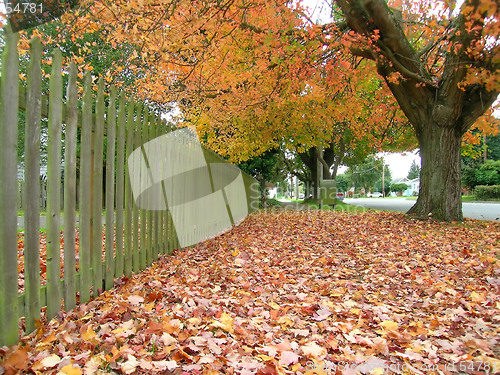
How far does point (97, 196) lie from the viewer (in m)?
3.13

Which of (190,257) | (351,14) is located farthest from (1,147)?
(351,14)

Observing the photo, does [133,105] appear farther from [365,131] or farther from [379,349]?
[365,131]

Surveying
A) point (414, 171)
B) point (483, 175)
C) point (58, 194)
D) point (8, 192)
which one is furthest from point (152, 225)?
point (414, 171)

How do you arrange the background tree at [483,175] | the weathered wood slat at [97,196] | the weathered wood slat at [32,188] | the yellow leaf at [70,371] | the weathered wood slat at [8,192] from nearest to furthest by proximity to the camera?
1. the yellow leaf at [70,371]
2. the weathered wood slat at [8,192]
3. the weathered wood slat at [32,188]
4. the weathered wood slat at [97,196]
5. the background tree at [483,175]

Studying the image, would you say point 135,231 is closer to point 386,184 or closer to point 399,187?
point 399,187

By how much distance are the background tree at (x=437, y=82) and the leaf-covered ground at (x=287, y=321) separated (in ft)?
12.1

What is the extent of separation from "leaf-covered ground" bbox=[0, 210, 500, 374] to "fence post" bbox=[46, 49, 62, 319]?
7.7 inches

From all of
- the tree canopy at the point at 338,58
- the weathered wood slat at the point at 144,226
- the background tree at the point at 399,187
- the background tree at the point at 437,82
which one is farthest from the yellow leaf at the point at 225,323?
the background tree at the point at 399,187

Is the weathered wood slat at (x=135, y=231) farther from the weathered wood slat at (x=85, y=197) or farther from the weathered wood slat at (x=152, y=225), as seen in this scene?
the weathered wood slat at (x=85, y=197)

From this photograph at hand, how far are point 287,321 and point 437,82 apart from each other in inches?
310

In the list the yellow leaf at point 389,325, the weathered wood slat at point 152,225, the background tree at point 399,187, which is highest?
the weathered wood slat at point 152,225

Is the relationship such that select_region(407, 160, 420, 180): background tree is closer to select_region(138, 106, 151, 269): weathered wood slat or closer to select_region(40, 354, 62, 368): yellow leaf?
select_region(138, 106, 151, 269): weathered wood slat

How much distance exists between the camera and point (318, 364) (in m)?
1.96

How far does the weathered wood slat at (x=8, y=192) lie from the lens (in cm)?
202
